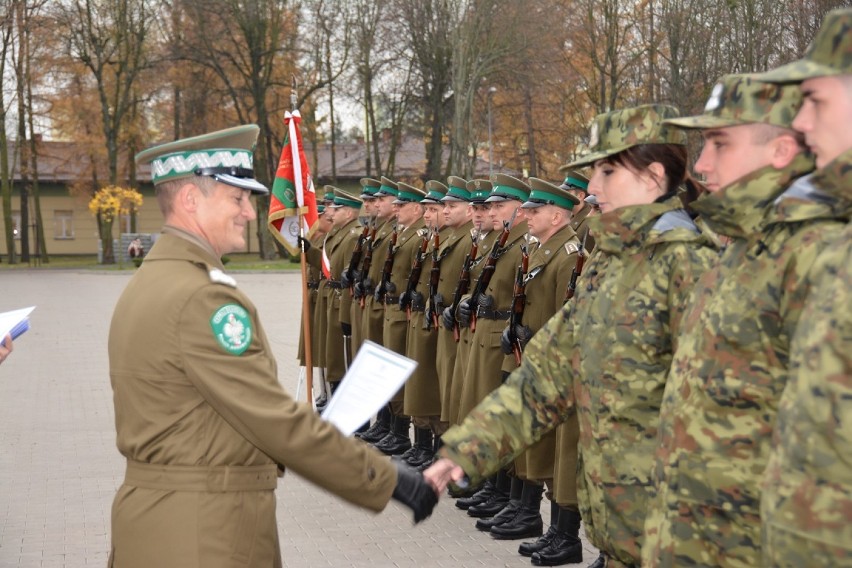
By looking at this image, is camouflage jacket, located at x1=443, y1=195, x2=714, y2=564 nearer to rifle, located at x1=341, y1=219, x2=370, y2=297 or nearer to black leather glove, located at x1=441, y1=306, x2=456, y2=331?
black leather glove, located at x1=441, y1=306, x2=456, y2=331

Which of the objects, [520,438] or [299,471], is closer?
[299,471]

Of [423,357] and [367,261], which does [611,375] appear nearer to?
[423,357]

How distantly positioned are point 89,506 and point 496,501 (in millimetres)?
2714

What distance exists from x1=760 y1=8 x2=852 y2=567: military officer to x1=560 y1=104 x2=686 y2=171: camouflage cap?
146 cm

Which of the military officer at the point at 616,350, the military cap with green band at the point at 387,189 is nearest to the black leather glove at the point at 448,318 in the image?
the military cap with green band at the point at 387,189

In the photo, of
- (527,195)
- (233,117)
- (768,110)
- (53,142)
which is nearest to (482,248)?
(527,195)

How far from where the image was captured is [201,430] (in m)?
3.10

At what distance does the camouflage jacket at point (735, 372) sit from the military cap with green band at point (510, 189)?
4715 millimetres

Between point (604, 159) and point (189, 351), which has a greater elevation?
point (604, 159)

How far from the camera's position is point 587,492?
351 cm

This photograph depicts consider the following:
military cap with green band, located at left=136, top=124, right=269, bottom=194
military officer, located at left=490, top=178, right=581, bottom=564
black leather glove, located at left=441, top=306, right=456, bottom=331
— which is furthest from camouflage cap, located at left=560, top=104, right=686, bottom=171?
black leather glove, located at left=441, top=306, right=456, bottom=331

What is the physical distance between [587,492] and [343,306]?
282 inches

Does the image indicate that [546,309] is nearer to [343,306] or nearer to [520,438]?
[520,438]

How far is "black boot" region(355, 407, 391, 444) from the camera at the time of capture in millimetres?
9742
